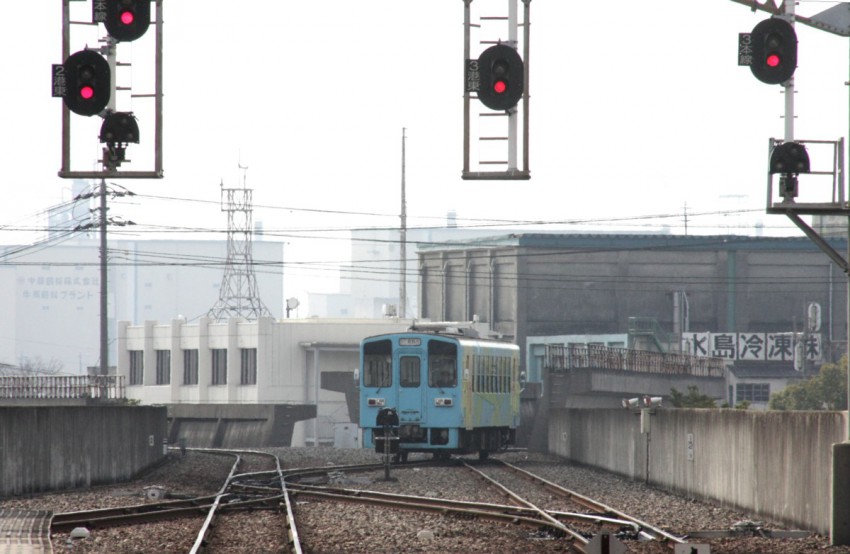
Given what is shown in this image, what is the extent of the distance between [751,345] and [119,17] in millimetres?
65509

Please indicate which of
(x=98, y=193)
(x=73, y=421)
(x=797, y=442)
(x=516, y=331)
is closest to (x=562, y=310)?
(x=516, y=331)

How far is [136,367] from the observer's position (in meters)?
78.2

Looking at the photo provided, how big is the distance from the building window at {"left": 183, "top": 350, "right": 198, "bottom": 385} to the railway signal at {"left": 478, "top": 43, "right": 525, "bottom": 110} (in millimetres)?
62932

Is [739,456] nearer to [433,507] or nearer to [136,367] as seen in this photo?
[433,507]

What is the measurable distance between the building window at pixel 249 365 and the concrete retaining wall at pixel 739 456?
143 ft

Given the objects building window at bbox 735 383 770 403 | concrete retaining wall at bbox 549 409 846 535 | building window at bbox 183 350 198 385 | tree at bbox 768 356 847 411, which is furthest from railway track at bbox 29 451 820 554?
building window at bbox 735 383 770 403

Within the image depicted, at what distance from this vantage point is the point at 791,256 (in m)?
79.6

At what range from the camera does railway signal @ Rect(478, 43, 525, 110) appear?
1340 cm

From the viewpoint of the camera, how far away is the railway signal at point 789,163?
14.1m

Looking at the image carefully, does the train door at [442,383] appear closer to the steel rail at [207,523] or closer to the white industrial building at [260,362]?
the steel rail at [207,523]

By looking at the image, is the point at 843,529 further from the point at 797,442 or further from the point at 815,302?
the point at 815,302

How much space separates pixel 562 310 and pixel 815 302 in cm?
1379

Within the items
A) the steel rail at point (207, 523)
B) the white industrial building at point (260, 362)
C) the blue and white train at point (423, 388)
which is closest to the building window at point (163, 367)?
the white industrial building at point (260, 362)

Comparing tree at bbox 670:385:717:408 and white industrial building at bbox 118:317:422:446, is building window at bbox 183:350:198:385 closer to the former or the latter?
white industrial building at bbox 118:317:422:446
